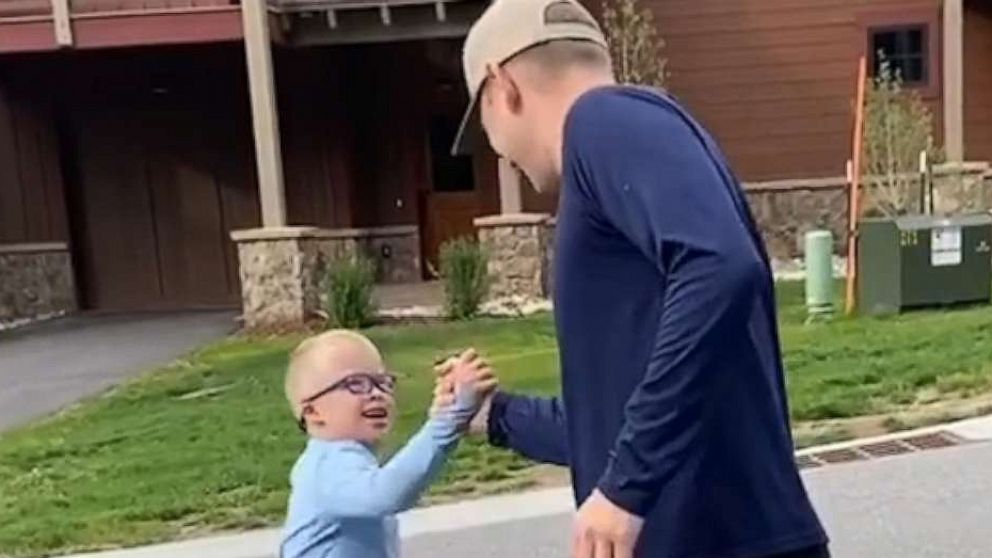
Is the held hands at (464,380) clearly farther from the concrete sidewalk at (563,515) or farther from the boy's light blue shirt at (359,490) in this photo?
the concrete sidewalk at (563,515)

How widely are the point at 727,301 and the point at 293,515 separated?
1345mm

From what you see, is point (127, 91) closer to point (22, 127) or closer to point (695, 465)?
point (22, 127)

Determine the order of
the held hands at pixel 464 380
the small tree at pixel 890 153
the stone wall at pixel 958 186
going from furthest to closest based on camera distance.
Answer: the stone wall at pixel 958 186 → the small tree at pixel 890 153 → the held hands at pixel 464 380

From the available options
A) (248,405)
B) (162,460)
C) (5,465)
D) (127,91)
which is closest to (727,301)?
(162,460)

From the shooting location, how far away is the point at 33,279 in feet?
60.2

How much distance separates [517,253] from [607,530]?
1314 cm

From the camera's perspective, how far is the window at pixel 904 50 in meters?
17.5

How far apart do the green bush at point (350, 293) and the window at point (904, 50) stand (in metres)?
7.82

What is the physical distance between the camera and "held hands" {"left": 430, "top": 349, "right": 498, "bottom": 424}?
2.55 metres

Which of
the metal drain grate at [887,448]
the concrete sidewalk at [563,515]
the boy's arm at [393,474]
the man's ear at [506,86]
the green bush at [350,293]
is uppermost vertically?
the man's ear at [506,86]

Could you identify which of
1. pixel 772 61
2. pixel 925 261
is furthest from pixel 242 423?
pixel 772 61

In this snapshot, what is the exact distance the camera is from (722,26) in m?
17.6

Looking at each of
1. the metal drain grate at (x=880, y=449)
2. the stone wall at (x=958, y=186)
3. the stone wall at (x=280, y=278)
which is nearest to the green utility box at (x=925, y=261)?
the metal drain grate at (x=880, y=449)

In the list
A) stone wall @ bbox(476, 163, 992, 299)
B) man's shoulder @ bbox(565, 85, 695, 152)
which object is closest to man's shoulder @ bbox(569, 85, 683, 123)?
man's shoulder @ bbox(565, 85, 695, 152)
